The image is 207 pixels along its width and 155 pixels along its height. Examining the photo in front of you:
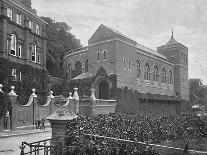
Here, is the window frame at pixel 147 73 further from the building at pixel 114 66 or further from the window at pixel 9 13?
the window at pixel 9 13

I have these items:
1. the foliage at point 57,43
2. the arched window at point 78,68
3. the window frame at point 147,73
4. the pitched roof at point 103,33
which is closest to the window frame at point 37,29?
the pitched roof at point 103,33

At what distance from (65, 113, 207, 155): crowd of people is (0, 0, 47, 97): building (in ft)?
68.7

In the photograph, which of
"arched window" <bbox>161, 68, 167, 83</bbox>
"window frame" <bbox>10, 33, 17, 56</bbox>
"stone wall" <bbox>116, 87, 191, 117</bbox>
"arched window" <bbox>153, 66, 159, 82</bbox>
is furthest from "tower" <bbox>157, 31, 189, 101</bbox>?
"window frame" <bbox>10, 33, 17, 56</bbox>

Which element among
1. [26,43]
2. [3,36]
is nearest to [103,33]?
[26,43]

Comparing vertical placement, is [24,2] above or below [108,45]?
above

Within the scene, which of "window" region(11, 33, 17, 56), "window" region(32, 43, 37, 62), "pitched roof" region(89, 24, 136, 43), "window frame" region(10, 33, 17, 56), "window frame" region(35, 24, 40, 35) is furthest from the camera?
"window frame" region(35, 24, 40, 35)

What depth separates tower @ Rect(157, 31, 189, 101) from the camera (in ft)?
200

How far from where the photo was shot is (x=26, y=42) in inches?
1405

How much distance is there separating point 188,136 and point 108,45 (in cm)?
2803

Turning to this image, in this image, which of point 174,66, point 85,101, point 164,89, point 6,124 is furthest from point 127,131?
point 174,66

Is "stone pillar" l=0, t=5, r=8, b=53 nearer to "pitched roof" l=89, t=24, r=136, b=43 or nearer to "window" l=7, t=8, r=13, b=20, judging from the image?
"window" l=7, t=8, r=13, b=20

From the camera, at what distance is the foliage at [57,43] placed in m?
57.0

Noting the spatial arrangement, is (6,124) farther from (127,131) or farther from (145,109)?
(145,109)

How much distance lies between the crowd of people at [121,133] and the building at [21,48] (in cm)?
2093
